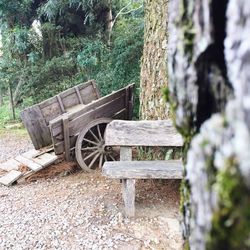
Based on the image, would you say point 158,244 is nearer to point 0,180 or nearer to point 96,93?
point 0,180

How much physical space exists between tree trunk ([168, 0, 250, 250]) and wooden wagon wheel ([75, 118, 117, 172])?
13.7 feet

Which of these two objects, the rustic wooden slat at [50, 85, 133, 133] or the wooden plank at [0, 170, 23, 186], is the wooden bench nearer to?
the rustic wooden slat at [50, 85, 133, 133]

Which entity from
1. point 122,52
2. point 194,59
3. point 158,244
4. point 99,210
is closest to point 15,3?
point 122,52

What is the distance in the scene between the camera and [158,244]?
3160 millimetres

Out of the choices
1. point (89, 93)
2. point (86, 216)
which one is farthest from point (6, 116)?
point (86, 216)

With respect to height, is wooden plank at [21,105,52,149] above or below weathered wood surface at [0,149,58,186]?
above

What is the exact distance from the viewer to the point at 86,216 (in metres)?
3.72

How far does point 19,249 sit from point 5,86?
7498 mm

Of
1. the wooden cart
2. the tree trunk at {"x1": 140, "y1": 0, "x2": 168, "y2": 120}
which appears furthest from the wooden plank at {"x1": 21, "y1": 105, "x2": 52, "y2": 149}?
the tree trunk at {"x1": 140, "y1": 0, "x2": 168, "y2": 120}

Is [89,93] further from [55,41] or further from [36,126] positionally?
[55,41]

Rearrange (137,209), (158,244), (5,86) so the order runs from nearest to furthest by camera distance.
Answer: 1. (158,244)
2. (137,209)
3. (5,86)

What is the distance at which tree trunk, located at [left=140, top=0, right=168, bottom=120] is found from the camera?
171 inches

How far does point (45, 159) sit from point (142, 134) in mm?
1832

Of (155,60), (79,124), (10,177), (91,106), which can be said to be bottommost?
(10,177)
